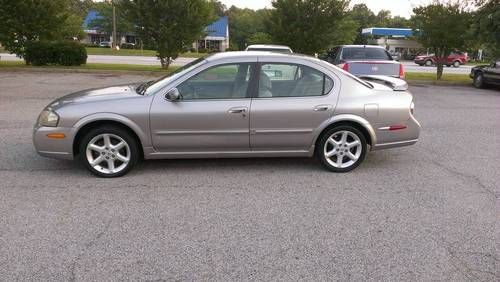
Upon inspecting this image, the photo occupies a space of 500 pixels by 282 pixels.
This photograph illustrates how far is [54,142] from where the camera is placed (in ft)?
17.1

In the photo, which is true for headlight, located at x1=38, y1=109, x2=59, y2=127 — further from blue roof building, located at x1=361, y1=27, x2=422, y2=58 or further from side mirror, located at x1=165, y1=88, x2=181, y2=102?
blue roof building, located at x1=361, y1=27, x2=422, y2=58

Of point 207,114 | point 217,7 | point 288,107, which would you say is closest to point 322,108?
point 288,107

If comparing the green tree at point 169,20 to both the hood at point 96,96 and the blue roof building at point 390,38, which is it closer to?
the hood at point 96,96

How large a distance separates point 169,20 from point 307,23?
19.1ft

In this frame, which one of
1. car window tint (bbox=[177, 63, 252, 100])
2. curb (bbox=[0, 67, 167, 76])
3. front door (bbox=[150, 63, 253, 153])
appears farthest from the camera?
curb (bbox=[0, 67, 167, 76])

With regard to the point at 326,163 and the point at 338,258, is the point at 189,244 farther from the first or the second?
the point at 326,163

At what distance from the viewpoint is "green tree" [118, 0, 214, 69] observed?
1842 cm

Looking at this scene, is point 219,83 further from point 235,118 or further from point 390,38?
point 390,38

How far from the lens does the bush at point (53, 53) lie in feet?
63.5

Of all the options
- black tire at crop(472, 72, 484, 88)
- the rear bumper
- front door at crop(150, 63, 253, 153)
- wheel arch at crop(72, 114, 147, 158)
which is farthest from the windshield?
black tire at crop(472, 72, 484, 88)

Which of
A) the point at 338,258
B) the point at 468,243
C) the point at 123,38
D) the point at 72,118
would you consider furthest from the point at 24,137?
the point at 123,38

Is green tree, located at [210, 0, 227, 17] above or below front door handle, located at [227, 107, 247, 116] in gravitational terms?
above

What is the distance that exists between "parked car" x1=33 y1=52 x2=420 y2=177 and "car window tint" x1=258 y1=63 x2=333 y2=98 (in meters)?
0.01

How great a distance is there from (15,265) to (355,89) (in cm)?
411
